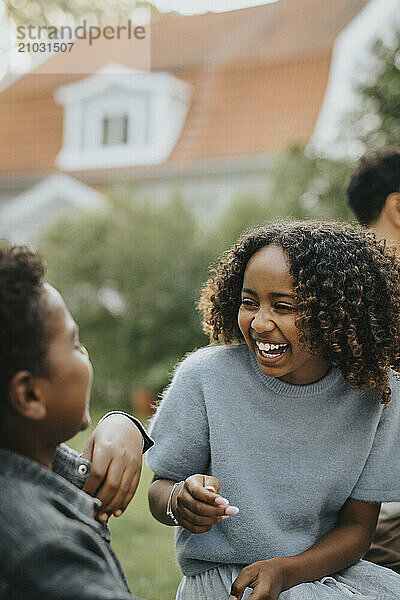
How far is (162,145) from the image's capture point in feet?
39.5

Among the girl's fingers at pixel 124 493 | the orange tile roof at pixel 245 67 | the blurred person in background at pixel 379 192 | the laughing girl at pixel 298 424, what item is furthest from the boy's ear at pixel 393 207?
the orange tile roof at pixel 245 67

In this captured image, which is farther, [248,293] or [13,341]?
[248,293]

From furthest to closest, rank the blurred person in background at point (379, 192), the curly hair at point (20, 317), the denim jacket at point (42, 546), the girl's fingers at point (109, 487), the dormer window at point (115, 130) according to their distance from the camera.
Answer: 1. the dormer window at point (115, 130)
2. the blurred person in background at point (379, 192)
3. the girl's fingers at point (109, 487)
4. the curly hair at point (20, 317)
5. the denim jacket at point (42, 546)

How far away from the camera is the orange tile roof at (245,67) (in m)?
11.3

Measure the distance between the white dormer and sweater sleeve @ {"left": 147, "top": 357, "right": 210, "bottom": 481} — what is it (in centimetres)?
1026

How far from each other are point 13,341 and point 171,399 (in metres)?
0.72

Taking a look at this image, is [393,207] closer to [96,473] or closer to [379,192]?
[379,192]

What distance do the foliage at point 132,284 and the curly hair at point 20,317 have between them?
6422mm

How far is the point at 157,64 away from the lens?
41.4 ft

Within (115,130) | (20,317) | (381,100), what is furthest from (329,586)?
(115,130)

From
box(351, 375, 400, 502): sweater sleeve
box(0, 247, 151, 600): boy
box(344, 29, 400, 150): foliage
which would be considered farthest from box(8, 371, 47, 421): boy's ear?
box(344, 29, 400, 150): foliage

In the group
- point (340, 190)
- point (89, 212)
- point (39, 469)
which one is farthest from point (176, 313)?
point (39, 469)

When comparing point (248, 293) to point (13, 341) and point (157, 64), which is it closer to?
point (13, 341)

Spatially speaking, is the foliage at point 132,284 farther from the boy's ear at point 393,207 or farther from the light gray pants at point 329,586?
the light gray pants at point 329,586
